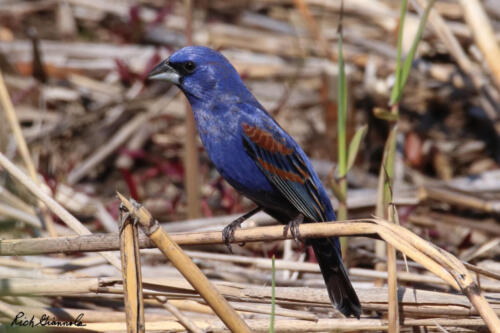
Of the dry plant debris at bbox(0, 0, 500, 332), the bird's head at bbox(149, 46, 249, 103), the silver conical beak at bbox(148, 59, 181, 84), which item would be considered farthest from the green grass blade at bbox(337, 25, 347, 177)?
the silver conical beak at bbox(148, 59, 181, 84)

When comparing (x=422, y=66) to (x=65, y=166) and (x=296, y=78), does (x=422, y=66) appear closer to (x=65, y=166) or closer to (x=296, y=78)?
(x=296, y=78)

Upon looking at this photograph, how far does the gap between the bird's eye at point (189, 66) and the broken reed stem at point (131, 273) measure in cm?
118

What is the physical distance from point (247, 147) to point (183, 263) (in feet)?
3.26

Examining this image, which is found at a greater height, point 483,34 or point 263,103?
point 263,103

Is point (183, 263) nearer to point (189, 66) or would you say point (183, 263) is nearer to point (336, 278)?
point (336, 278)

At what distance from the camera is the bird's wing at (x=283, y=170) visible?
9.89ft

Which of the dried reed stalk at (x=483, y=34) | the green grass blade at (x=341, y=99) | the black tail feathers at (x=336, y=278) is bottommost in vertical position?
the black tail feathers at (x=336, y=278)

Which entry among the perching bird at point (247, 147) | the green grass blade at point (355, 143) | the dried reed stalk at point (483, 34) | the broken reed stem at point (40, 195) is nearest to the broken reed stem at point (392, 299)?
the perching bird at point (247, 147)

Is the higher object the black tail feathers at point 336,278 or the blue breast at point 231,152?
the blue breast at point 231,152

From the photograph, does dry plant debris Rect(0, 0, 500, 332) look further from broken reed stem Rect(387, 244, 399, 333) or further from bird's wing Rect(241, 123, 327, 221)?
broken reed stem Rect(387, 244, 399, 333)

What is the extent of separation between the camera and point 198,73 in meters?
3.18

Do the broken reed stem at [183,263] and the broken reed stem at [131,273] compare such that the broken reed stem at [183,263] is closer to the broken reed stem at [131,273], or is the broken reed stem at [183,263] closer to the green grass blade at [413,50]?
the broken reed stem at [131,273]

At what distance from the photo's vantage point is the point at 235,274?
3.42 m

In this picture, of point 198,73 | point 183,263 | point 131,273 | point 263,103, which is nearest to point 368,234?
point 183,263
